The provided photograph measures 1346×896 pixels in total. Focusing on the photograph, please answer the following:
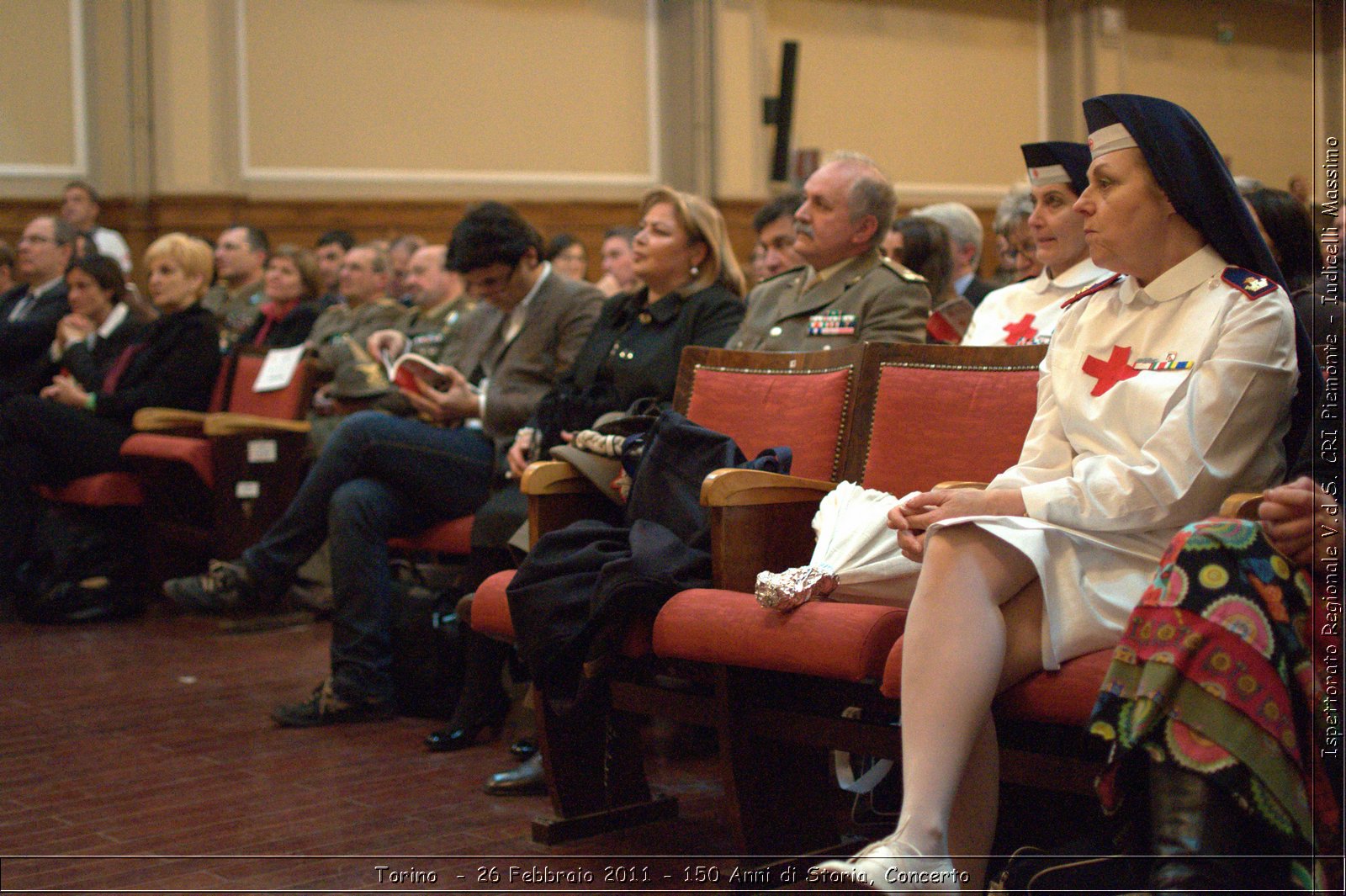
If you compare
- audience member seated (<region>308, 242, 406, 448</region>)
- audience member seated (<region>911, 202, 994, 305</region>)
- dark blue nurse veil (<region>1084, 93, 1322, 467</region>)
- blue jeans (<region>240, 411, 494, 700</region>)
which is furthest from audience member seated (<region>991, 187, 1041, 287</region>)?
audience member seated (<region>308, 242, 406, 448</region>)

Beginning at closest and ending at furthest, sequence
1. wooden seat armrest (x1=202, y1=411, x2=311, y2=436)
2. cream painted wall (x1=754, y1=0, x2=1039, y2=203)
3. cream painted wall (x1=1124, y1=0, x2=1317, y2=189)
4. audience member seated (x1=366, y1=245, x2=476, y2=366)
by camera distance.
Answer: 1. audience member seated (x1=366, y1=245, x2=476, y2=366)
2. wooden seat armrest (x1=202, y1=411, x2=311, y2=436)
3. cream painted wall (x1=754, y1=0, x2=1039, y2=203)
4. cream painted wall (x1=1124, y1=0, x2=1317, y2=189)

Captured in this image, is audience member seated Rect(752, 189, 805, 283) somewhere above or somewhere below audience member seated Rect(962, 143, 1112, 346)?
above

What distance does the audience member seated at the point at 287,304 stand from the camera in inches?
221

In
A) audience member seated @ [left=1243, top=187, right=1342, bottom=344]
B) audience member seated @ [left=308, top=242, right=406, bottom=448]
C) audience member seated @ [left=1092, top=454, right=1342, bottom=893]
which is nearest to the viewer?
audience member seated @ [left=1092, top=454, right=1342, bottom=893]

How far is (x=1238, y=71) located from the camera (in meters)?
11.1

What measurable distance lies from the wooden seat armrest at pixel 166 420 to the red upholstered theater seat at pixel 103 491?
8.3 inches

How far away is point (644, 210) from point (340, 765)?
1.58 metres

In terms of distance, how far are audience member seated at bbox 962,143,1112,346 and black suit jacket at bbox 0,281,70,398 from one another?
410 cm

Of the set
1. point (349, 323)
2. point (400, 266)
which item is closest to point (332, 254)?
point (400, 266)

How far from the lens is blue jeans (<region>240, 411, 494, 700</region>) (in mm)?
3531

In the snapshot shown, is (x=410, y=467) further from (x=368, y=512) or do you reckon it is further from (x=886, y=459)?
(x=886, y=459)

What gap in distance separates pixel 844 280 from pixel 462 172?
18.9 ft

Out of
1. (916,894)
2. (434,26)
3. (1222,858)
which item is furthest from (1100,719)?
(434,26)

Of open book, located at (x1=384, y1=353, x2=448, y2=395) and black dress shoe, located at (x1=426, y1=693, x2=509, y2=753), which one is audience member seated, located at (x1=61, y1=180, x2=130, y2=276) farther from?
black dress shoe, located at (x1=426, y1=693, x2=509, y2=753)
